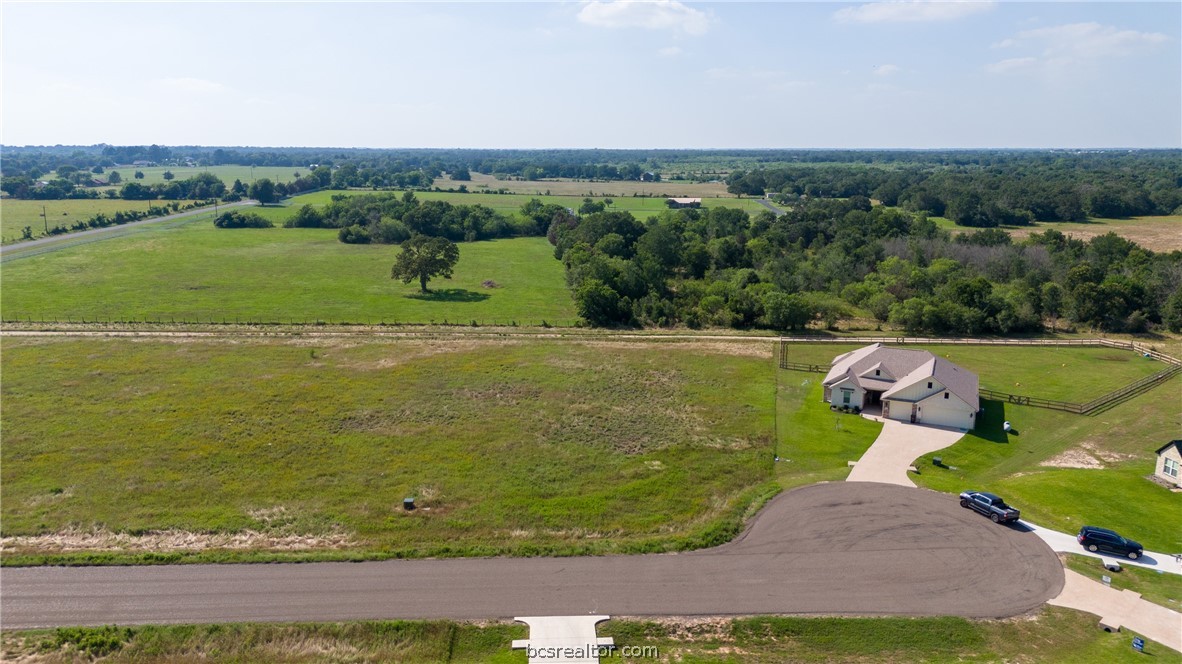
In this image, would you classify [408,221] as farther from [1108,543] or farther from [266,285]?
[1108,543]

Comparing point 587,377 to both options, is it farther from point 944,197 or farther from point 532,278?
point 944,197

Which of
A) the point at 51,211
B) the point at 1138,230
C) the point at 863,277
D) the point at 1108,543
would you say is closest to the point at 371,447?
the point at 1108,543

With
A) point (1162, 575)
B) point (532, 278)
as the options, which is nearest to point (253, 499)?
point (1162, 575)

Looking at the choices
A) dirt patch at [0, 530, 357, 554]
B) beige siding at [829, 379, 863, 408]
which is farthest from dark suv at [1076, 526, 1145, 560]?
dirt patch at [0, 530, 357, 554]

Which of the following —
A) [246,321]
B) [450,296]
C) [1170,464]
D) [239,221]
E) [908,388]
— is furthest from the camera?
[239,221]

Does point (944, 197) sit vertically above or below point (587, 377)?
above

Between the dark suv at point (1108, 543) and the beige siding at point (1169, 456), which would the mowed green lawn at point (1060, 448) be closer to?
the beige siding at point (1169, 456)

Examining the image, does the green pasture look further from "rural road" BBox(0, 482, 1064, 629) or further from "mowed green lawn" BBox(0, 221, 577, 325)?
"mowed green lawn" BBox(0, 221, 577, 325)
